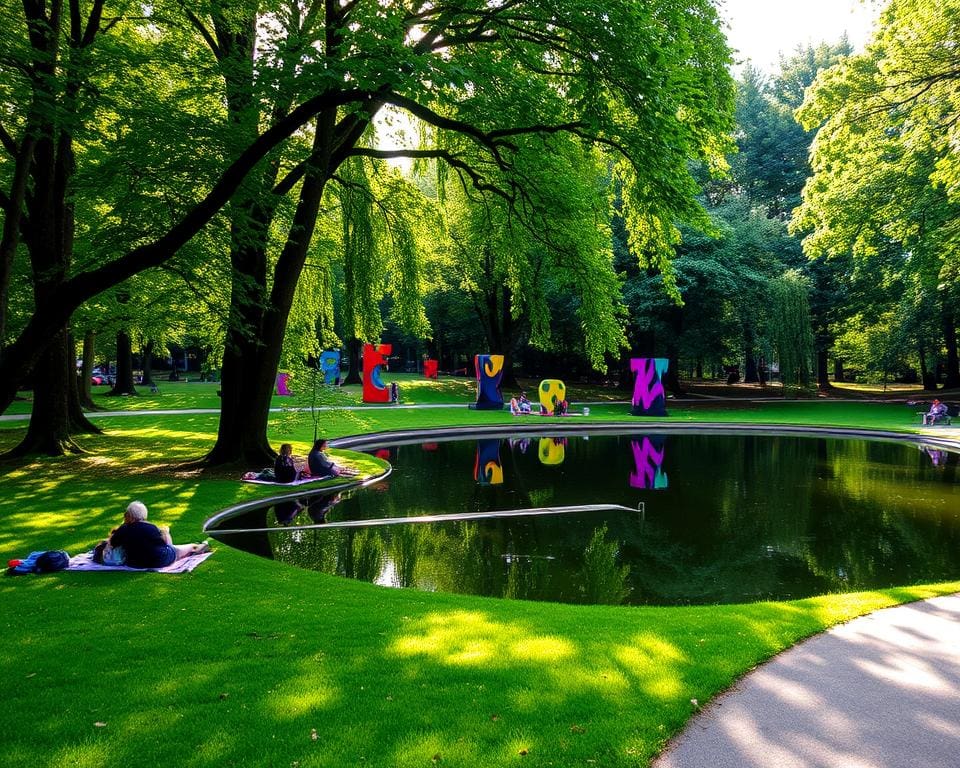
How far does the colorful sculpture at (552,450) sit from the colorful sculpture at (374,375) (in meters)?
12.4

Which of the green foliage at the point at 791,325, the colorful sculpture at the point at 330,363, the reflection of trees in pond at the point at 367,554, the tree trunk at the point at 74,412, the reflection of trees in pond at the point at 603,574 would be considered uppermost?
the green foliage at the point at 791,325

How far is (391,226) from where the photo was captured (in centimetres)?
1809

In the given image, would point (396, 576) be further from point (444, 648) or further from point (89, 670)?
point (89, 670)

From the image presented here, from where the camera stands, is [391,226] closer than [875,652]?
No

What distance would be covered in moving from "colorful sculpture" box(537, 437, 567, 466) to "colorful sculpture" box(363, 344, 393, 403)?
1237 centimetres

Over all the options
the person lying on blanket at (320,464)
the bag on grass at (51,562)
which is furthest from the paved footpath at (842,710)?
the person lying on blanket at (320,464)

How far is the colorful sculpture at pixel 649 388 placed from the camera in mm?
30875

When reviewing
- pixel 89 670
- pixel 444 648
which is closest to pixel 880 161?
pixel 444 648

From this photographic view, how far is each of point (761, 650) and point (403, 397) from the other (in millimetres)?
33372

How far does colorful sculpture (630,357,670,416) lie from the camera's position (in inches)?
1216

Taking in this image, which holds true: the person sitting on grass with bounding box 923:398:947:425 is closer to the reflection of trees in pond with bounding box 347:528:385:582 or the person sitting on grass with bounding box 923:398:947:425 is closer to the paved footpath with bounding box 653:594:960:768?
the paved footpath with bounding box 653:594:960:768

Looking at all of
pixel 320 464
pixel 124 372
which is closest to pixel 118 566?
pixel 320 464

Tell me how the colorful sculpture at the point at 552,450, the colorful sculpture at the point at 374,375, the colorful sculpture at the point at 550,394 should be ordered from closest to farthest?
1. the colorful sculpture at the point at 552,450
2. the colorful sculpture at the point at 550,394
3. the colorful sculpture at the point at 374,375

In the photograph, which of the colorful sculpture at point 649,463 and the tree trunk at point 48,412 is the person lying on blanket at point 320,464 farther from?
the colorful sculpture at point 649,463
